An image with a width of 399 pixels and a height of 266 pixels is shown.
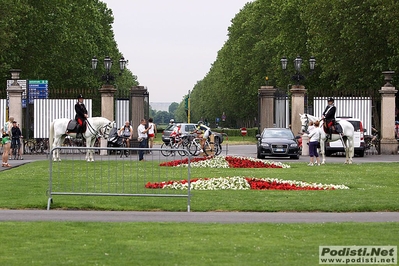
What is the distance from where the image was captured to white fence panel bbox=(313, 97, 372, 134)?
4444 cm

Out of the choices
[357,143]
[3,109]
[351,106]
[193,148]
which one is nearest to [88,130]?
[193,148]

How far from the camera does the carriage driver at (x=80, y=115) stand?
111 feet

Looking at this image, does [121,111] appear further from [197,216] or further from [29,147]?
[197,216]

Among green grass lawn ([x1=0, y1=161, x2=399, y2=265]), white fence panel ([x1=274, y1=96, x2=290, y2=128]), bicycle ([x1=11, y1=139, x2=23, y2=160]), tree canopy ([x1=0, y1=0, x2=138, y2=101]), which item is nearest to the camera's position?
green grass lawn ([x1=0, y1=161, x2=399, y2=265])

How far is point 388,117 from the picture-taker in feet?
146

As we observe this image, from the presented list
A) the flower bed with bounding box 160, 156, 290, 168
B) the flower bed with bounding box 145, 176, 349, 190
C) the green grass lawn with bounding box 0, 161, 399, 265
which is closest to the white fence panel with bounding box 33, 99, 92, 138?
the flower bed with bounding box 160, 156, 290, 168

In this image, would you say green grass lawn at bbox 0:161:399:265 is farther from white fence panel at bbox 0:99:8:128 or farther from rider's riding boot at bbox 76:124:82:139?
white fence panel at bbox 0:99:8:128

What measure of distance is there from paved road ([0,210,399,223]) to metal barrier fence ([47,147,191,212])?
1.01 m

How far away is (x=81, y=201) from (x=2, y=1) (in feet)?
118

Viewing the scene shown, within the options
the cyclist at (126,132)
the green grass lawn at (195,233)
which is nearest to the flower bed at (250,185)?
the green grass lawn at (195,233)

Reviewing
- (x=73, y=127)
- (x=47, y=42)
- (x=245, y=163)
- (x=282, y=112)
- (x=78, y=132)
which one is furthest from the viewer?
(x=47, y=42)

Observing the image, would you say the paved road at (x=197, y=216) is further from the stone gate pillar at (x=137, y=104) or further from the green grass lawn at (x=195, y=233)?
the stone gate pillar at (x=137, y=104)

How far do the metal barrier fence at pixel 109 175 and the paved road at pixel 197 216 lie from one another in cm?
101

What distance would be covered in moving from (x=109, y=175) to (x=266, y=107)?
31945 mm
